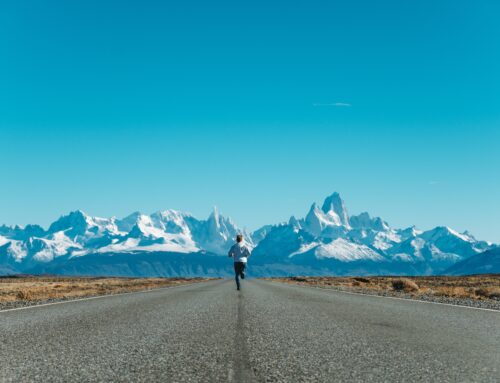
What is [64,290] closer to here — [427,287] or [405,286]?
[405,286]

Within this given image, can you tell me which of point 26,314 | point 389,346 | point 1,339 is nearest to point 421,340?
point 389,346

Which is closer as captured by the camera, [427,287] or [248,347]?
[248,347]

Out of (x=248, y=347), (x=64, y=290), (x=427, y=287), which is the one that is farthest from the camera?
(x=427, y=287)

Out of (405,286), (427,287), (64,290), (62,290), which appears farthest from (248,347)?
(427,287)

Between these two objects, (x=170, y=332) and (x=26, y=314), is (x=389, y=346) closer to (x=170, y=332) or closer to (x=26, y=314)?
(x=170, y=332)

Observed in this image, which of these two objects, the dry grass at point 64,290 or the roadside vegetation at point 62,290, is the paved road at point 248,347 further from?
the dry grass at point 64,290

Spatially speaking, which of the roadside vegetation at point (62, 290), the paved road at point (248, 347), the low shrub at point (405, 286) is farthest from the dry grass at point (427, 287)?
the paved road at point (248, 347)

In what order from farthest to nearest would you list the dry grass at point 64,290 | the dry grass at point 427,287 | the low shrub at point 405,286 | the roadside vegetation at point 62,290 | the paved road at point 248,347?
1. the low shrub at point 405,286
2. the dry grass at point 64,290
3. the dry grass at point 427,287
4. the roadside vegetation at point 62,290
5. the paved road at point 248,347

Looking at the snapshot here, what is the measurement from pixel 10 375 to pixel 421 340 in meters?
6.27

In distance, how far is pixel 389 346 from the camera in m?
7.95

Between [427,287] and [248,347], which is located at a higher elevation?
[248,347]

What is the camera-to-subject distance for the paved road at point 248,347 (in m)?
5.89

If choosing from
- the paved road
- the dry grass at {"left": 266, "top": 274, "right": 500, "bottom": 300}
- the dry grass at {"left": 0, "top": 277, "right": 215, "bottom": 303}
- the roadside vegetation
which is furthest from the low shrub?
the paved road

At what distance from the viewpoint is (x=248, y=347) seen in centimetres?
760
